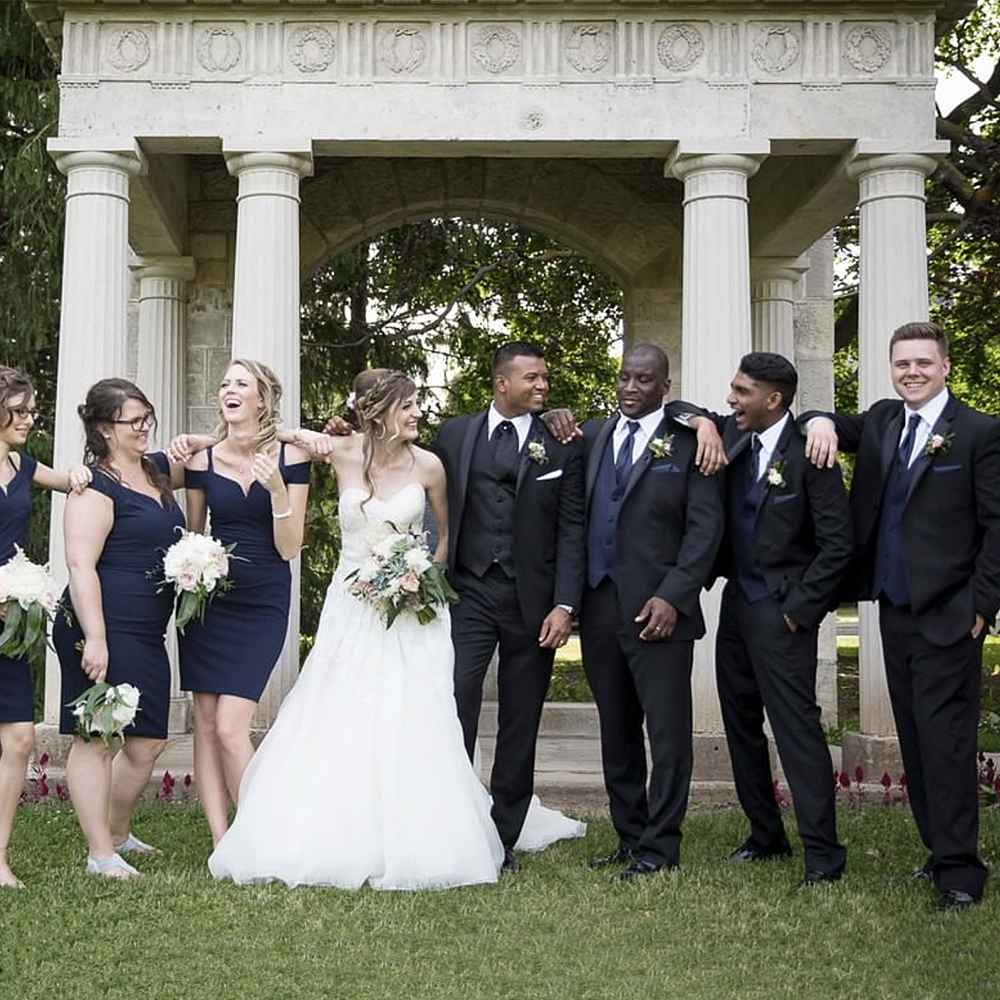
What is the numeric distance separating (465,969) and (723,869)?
199 cm

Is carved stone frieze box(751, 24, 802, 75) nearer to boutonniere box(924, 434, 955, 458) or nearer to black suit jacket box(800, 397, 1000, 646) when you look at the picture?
black suit jacket box(800, 397, 1000, 646)

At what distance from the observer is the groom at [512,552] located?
6754 mm

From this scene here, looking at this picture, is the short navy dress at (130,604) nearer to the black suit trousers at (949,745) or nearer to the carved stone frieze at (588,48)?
the black suit trousers at (949,745)

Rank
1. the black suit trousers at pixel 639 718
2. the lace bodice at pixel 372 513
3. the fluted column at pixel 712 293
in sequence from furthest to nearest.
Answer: the fluted column at pixel 712 293 → the lace bodice at pixel 372 513 → the black suit trousers at pixel 639 718

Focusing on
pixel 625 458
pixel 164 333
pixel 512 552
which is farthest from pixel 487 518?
pixel 164 333

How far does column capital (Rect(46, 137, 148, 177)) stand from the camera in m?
10.6

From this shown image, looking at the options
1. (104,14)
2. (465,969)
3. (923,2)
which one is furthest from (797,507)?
(104,14)

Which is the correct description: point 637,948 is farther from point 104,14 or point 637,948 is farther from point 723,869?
point 104,14

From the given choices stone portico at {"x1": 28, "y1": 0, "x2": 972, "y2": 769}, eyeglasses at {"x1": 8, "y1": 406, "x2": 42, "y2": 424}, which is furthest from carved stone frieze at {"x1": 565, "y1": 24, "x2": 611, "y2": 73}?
eyeglasses at {"x1": 8, "y1": 406, "x2": 42, "y2": 424}

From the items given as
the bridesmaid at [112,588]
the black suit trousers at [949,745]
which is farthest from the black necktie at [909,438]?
the bridesmaid at [112,588]

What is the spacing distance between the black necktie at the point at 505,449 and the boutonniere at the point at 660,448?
0.65 meters

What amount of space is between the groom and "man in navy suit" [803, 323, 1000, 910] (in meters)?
1.25

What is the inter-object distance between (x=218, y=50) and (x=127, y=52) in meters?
0.68

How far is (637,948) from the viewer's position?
5453 millimetres
